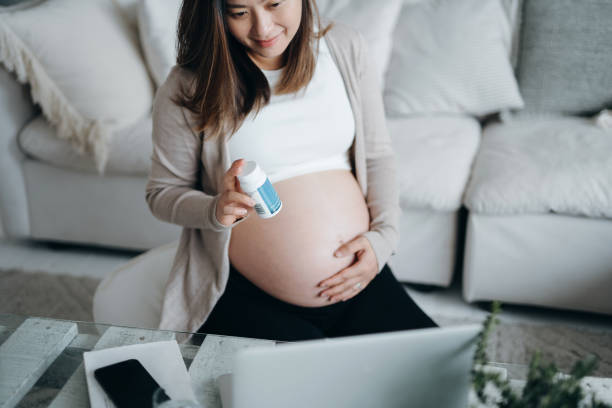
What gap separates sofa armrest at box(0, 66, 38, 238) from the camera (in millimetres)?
1780

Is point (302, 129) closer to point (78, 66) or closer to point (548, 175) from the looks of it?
point (548, 175)

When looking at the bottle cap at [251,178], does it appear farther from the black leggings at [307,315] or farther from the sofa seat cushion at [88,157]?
the sofa seat cushion at [88,157]

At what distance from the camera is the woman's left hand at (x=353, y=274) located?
3.27 ft

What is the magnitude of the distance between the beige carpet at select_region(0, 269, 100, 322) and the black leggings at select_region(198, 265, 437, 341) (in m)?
0.86

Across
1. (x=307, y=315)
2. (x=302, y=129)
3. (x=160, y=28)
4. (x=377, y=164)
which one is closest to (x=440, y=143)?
(x=377, y=164)

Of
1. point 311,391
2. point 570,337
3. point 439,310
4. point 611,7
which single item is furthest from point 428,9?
point 311,391

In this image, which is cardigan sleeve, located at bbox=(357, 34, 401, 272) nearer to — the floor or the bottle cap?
the bottle cap

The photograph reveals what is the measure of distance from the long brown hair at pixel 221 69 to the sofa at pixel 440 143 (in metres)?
0.61

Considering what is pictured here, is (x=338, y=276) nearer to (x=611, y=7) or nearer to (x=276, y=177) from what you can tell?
(x=276, y=177)

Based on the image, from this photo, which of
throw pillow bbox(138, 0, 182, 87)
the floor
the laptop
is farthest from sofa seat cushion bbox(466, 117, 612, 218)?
throw pillow bbox(138, 0, 182, 87)

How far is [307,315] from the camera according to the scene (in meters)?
1.01

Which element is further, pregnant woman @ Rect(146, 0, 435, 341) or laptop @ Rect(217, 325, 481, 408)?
pregnant woman @ Rect(146, 0, 435, 341)

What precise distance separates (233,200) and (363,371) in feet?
1.20

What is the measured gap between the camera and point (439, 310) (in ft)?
5.44
